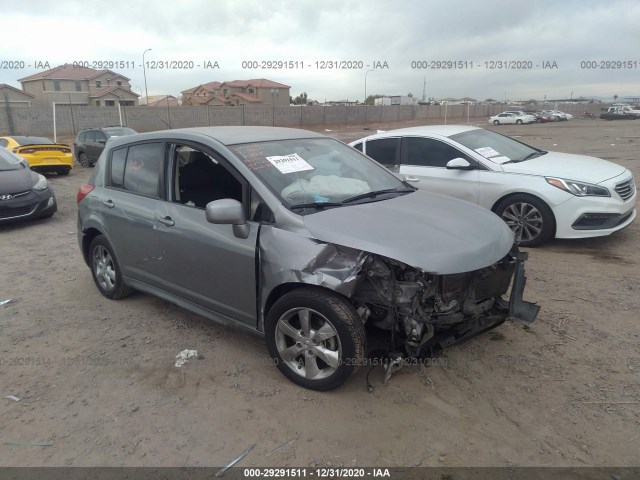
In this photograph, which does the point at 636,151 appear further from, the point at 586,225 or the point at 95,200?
the point at 95,200

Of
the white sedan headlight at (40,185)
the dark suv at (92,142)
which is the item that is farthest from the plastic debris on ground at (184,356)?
the dark suv at (92,142)

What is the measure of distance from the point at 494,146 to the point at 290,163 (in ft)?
13.4

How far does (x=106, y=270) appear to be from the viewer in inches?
189

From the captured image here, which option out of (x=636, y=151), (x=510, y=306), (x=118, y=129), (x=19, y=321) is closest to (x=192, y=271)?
(x=19, y=321)

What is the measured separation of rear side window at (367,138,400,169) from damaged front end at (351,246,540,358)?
3976 millimetres

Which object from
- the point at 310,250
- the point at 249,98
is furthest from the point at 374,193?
the point at 249,98

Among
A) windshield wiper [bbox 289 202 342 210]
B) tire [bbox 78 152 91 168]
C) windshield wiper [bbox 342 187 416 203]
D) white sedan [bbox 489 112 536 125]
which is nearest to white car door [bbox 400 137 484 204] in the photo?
windshield wiper [bbox 342 187 416 203]

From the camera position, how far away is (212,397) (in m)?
3.17

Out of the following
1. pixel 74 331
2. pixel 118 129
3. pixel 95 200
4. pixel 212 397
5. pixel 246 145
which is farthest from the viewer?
pixel 118 129

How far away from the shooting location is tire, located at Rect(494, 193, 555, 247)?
5750 millimetres

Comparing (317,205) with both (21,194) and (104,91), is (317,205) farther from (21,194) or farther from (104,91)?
(104,91)

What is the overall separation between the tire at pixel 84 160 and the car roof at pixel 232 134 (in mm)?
14965

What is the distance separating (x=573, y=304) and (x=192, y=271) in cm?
341

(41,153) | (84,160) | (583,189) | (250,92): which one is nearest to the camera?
(583,189)
